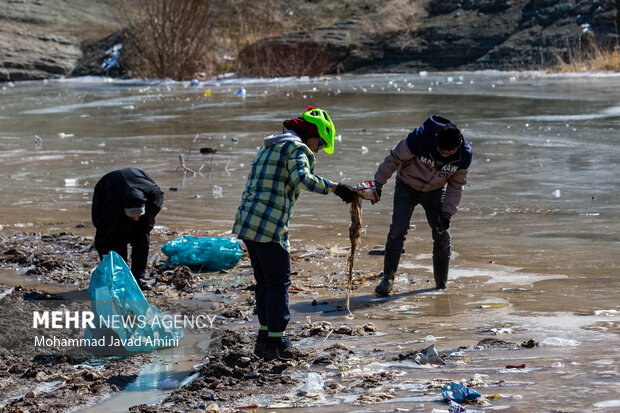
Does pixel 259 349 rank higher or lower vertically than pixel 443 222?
lower

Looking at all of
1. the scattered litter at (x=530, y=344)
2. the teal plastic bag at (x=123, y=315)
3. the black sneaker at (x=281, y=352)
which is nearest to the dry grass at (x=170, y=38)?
the teal plastic bag at (x=123, y=315)

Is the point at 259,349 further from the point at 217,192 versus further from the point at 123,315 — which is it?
the point at 217,192

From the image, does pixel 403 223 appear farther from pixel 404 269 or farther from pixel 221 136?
pixel 221 136

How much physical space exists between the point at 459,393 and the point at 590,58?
24.9 metres

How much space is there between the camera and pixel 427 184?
6668 millimetres

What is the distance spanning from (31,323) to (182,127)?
1245cm

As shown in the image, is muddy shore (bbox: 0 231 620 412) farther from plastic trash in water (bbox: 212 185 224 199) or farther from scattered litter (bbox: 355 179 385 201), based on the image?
plastic trash in water (bbox: 212 185 224 199)

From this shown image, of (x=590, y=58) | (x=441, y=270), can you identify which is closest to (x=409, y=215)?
(x=441, y=270)

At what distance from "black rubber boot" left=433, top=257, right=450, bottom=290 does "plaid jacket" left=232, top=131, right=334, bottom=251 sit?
2013 mm

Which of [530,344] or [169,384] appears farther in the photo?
[530,344]

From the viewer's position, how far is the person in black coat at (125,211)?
645cm

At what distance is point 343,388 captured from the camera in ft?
14.5

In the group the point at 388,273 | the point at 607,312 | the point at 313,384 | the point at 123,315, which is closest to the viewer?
the point at 313,384

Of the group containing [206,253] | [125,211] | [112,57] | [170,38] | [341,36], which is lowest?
[206,253]
